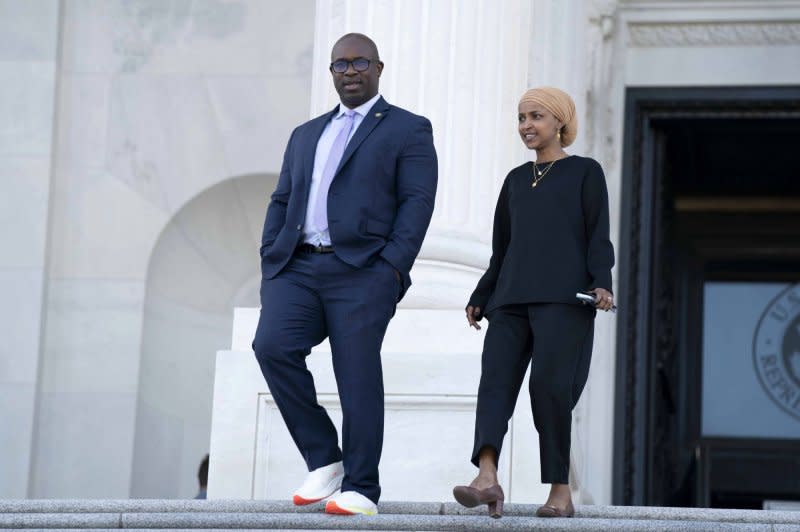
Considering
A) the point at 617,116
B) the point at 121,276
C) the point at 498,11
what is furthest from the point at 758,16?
the point at 121,276

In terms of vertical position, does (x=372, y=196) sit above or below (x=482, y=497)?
above

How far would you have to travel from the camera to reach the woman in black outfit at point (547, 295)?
7.99 meters

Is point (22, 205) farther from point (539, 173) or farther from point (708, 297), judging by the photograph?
point (708, 297)

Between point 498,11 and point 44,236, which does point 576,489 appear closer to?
point 498,11

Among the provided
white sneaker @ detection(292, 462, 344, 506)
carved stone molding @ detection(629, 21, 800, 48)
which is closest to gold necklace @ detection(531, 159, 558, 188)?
white sneaker @ detection(292, 462, 344, 506)

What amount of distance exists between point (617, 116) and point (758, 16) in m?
1.17

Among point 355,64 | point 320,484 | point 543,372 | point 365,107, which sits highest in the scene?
point 355,64

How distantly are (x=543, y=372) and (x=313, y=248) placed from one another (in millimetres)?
1072

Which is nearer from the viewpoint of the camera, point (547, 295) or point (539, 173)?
point (547, 295)

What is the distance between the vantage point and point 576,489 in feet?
38.3

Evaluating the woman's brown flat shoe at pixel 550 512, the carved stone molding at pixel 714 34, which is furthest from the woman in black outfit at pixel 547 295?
the carved stone molding at pixel 714 34

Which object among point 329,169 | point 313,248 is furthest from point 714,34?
→ point 313,248

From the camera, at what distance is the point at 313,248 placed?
8.29m

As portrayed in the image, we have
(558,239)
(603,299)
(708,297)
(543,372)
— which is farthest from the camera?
(708,297)
